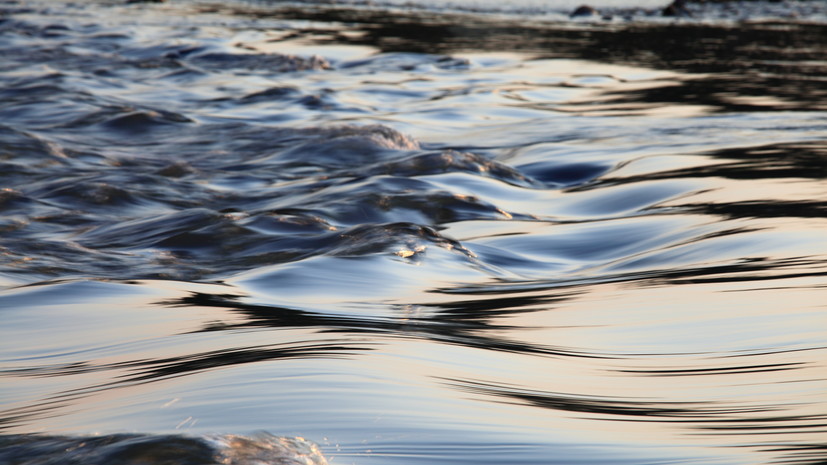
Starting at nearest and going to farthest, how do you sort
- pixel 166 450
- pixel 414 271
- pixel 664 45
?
pixel 166 450 → pixel 414 271 → pixel 664 45

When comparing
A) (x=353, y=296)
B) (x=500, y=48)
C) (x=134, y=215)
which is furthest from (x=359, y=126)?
(x=500, y=48)

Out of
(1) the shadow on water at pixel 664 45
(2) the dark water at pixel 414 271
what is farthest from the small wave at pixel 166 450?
(1) the shadow on water at pixel 664 45

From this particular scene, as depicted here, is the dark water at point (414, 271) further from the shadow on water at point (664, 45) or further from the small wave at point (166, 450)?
the shadow on water at point (664, 45)

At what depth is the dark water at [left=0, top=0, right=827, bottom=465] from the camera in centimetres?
134

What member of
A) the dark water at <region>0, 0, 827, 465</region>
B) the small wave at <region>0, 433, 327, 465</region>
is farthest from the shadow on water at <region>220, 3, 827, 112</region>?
the small wave at <region>0, 433, 327, 465</region>

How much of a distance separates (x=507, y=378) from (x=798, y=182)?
249 cm

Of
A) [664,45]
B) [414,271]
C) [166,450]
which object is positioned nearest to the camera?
[166,450]

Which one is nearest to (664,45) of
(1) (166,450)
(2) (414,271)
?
(2) (414,271)

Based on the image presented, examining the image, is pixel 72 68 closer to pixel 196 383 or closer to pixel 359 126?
pixel 359 126

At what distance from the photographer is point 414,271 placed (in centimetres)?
261

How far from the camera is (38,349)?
1.84 m

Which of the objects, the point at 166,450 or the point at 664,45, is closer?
the point at 166,450

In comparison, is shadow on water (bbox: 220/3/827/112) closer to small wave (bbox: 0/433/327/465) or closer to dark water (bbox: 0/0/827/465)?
dark water (bbox: 0/0/827/465)

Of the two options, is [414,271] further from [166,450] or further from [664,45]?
[664,45]
